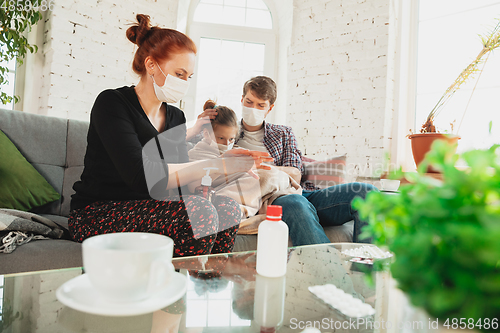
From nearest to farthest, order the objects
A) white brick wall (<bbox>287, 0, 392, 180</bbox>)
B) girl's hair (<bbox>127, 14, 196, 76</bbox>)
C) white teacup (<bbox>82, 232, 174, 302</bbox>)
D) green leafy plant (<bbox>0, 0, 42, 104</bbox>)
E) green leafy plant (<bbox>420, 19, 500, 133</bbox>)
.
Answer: white teacup (<bbox>82, 232, 174, 302</bbox>) < girl's hair (<bbox>127, 14, 196, 76</bbox>) < green leafy plant (<bbox>0, 0, 42, 104</bbox>) < green leafy plant (<bbox>420, 19, 500, 133</bbox>) < white brick wall (<bbox>287, 0, 392, 180</bbox>)

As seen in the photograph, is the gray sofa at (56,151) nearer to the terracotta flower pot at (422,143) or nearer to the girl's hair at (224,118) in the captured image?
the girl's hair at (224,118)

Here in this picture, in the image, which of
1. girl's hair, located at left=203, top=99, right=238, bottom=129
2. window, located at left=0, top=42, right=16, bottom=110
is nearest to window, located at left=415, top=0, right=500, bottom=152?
girl's hair, located at left=203, top=99, right=238, bottom=129

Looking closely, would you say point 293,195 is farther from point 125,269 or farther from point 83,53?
point 83,53

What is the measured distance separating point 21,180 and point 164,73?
2.32 ft

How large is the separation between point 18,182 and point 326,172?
146cm

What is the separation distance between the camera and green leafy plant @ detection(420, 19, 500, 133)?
2.14m

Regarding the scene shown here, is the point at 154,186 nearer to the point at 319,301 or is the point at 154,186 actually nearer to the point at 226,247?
the point at 226,247

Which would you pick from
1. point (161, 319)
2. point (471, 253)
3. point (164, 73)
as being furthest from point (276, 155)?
point (471, 253)

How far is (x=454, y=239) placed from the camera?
0.83ft

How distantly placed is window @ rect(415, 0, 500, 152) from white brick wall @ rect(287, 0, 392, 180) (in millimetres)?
317

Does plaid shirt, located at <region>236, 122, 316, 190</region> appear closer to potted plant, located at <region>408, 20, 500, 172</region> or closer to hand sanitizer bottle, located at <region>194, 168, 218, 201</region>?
hand sanitizer bottle, located at <region>194, 168, 218, 201</region>

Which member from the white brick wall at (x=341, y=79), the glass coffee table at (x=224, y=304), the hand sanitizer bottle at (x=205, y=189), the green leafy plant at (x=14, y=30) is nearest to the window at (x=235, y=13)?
the white brick wall at (x=341, y=79)

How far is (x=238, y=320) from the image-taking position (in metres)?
0.49

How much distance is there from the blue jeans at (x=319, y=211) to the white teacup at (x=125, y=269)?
0.94 m
